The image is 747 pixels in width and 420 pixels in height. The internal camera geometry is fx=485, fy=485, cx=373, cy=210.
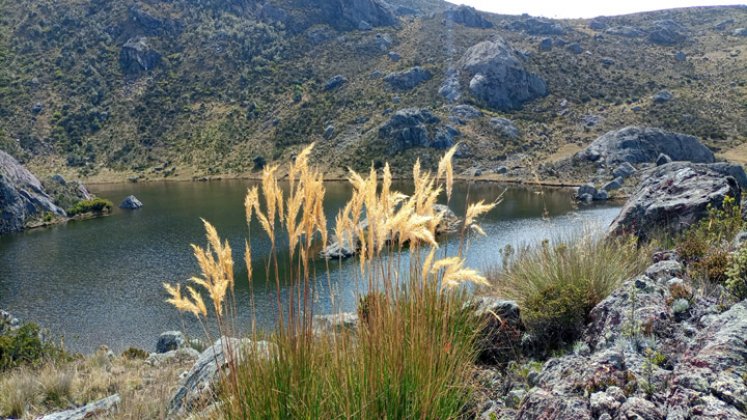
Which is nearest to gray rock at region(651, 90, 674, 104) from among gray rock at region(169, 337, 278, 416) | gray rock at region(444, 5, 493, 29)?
gray rock at region(444, 5, 493, 29)

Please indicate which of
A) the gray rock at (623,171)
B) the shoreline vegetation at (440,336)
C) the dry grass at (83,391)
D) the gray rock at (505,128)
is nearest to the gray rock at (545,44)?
the gray rock at (505,128)

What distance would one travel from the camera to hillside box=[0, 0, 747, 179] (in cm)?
5962

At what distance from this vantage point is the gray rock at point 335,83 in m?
76.2

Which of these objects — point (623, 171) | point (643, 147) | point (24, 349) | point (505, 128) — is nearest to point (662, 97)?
point (643, 147)

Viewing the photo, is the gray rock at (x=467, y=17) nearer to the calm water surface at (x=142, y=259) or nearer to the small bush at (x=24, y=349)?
the calm water surface at (x=142, y=259)

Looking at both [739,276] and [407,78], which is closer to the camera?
[739,276]

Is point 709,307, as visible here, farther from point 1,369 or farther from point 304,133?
point 304,133

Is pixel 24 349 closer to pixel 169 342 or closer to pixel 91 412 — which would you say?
pixel 169 342

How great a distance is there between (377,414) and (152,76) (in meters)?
93.4

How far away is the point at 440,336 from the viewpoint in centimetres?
330

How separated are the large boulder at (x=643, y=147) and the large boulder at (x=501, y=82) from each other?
1918 cm

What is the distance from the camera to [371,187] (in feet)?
8.68

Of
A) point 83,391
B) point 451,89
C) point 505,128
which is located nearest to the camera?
point 83,391

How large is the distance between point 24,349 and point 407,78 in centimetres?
6886
